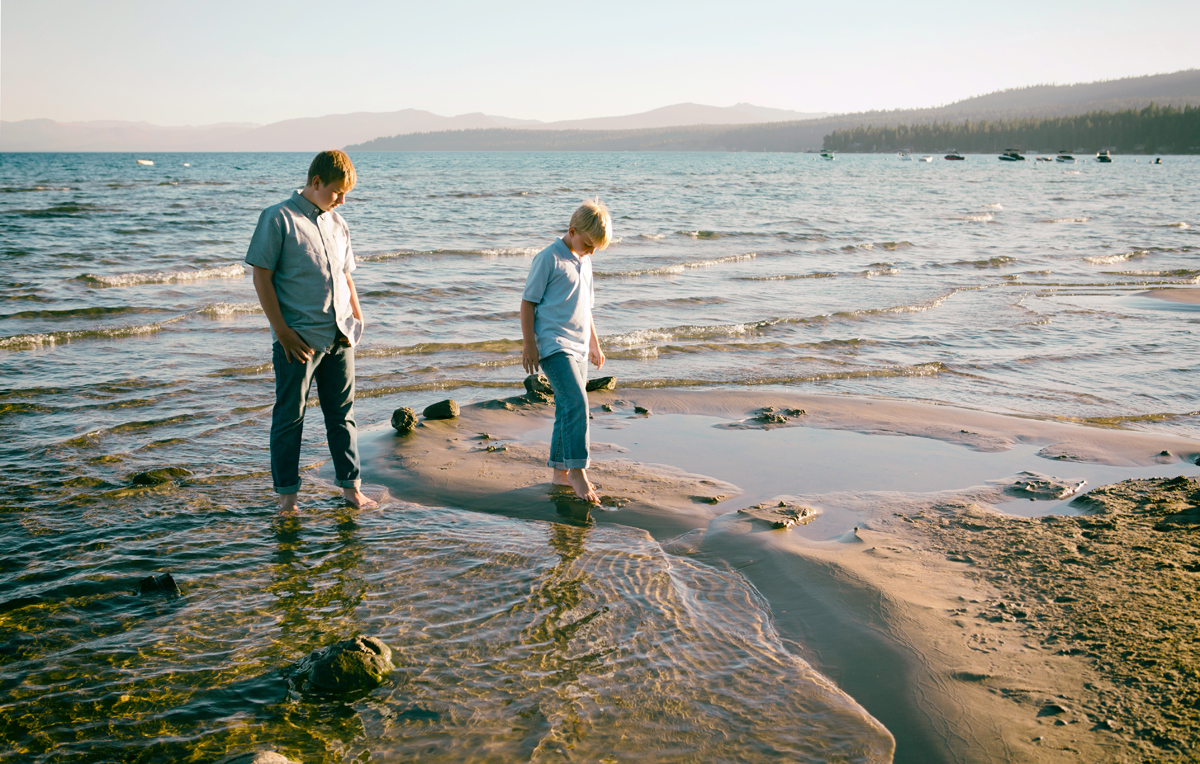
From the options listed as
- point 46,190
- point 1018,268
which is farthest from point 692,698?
point 46,190

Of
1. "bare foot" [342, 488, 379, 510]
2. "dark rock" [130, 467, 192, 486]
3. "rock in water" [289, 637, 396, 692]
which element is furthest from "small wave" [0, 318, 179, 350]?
"rock in water" [289, 637, 396, 692]

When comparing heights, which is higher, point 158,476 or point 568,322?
point 568,322

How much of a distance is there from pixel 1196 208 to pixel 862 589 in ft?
124

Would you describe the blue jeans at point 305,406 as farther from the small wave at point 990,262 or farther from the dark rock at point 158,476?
the small wave at point 990,262

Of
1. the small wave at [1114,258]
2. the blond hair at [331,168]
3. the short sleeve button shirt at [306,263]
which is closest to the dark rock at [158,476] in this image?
the short sleeve button shirt at [306,263]

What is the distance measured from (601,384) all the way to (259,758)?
5.97 m

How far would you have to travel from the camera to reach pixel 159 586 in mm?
3961

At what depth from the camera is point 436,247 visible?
19969 millimetres

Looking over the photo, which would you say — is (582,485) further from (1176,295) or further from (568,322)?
(1176,295)

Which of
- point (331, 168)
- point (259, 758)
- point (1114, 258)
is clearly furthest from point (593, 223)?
point (1114, 258)

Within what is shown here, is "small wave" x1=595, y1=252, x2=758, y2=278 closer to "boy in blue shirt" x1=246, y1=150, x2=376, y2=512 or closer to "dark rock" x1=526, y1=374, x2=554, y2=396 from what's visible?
"dark rock" x1=526, y1=374, x2=554, y2=396

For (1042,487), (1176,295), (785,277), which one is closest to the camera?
(1042,487)

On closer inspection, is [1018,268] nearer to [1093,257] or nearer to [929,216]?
[1093,257]

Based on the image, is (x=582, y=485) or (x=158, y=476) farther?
(x=158, y=476)
